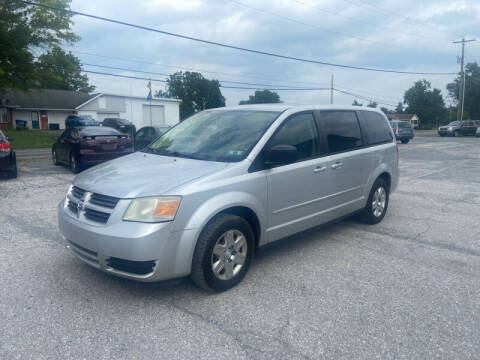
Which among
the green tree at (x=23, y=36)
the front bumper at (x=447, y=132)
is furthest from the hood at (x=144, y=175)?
the front bumper at (x=447, y=132)

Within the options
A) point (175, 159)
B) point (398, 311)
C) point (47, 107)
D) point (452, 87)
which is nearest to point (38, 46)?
point (47, 107)

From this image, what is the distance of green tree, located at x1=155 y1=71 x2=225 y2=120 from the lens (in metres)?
89.3

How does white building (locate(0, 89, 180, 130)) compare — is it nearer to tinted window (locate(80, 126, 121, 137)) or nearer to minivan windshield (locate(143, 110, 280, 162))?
tinted window (locate(80, 126, 121, 137))

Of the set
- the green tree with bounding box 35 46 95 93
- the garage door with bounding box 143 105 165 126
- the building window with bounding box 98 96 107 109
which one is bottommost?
the garage door with bounding box 143 105 165 126

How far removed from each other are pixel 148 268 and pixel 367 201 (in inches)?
146

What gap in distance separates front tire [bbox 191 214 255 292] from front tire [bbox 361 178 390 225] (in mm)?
2660

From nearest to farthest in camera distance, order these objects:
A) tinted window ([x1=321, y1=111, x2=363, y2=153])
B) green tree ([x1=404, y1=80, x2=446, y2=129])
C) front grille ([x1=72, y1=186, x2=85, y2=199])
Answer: front grille ([x1=72, y1=186, x2=85, y2=199]) → tinted window ([x1=321, y1=111, x2=363, y2=153]) → green tree ([x1=404, y1=80, x2=446, y2=129])

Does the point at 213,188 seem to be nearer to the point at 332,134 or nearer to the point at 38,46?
the point at 332,134

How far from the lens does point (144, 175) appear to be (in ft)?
12.5

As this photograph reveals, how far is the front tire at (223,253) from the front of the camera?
3561mm

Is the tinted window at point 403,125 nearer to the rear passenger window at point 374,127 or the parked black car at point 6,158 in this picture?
the rear passenger window at point 374,127

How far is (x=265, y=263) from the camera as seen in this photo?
15.0 ft

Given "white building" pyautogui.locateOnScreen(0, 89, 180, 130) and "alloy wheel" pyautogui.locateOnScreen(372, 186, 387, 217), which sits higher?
"white building" pyautogui.locateOnScreen(0, 89, 180, 130)

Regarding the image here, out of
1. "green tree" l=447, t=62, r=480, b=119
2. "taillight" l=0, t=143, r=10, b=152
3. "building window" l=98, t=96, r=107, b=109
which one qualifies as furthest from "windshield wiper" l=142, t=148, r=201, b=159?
"green tree" l=447, t=62, r=480, b=119
